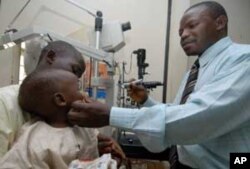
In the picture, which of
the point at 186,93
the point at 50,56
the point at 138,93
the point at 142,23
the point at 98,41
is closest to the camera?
the point at 50,56

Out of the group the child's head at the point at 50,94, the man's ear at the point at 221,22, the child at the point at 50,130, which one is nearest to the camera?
the child at the point at 50,130

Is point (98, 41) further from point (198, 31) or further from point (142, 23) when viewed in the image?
point (198, 31)

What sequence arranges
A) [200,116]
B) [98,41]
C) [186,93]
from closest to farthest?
1. [200,116]
2. [186,93]
3. [98,41]

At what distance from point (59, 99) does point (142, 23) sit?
6.73 feet

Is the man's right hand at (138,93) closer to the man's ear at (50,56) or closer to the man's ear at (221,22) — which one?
the man's ear at (221,22)

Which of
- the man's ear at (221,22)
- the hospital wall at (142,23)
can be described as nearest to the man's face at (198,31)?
the man's ear at (221,22)

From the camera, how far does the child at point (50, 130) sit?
0.90m

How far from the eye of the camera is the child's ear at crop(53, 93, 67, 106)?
1.01 m

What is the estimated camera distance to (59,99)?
1.01 m

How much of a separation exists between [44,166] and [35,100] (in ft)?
0.73

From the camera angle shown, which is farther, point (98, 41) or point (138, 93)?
point (98, 41)

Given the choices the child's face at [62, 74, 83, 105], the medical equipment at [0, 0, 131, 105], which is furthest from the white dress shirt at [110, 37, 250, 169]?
the medical equipment at [0, 0, 131, 105]

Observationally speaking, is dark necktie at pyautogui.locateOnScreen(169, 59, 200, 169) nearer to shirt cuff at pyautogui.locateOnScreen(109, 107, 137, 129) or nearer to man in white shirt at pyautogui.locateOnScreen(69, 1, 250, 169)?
man in white shirt at pyautogui.locateOnScreen(69, 1, 250, 169)

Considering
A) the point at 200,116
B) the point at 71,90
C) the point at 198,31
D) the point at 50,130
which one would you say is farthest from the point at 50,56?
the point at 198,31
